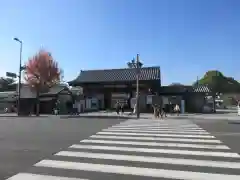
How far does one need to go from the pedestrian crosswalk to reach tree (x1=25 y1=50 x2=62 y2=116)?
114ft

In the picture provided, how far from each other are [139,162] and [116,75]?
35.2 meters

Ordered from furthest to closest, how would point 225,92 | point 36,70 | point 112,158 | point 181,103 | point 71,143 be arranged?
point 225,92 → point 36,70 → point 181,103 → point 71,143 → point 112,158

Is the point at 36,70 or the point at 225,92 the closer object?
the point at 36,70

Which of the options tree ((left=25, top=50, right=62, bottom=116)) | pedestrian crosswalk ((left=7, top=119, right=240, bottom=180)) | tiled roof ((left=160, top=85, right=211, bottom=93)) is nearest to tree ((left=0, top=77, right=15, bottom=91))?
tree ((left=25, top=50, right=62, bottom=116))

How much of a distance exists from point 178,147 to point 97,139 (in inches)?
125

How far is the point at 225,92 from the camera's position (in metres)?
81.6

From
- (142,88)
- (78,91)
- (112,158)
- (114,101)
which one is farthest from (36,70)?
(112,158)

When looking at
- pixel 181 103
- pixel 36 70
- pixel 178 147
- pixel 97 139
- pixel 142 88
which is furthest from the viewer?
pixel 36 70

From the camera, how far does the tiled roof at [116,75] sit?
40.4 m

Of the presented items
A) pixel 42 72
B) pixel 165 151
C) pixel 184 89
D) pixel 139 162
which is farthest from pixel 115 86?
pixel 139 162

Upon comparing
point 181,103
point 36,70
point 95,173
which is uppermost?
point 36,70

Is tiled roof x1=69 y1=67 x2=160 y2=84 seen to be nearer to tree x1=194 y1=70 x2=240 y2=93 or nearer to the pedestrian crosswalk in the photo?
the pedestrian crosswalk

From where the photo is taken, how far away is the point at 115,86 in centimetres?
4153

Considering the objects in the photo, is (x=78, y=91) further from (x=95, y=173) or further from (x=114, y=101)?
(x=95, y=173)
